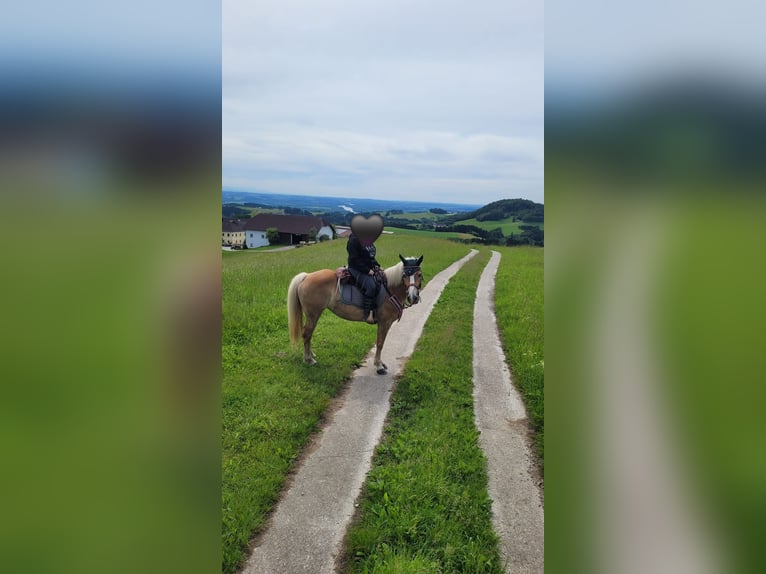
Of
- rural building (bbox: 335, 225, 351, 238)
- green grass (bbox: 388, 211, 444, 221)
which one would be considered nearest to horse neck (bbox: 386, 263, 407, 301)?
rural building (bbox: 335, 225, 351, 238)

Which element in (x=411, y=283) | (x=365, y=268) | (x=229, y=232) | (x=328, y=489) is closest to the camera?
(x=229, y=232)

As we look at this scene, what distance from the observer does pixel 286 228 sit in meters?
5.52

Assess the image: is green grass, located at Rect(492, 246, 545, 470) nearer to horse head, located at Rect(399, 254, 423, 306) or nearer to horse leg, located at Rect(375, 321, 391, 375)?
horse head, located at Rect(399, 254, 423, 306)

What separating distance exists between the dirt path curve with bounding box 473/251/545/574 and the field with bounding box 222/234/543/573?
19 centimetres

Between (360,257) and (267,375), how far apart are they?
8.70ft

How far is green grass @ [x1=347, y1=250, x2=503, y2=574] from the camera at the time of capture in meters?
4.00

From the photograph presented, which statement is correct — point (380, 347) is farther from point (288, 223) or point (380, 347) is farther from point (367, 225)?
point (367, 225)

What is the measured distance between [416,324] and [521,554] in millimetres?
8350

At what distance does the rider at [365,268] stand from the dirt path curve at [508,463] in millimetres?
2525

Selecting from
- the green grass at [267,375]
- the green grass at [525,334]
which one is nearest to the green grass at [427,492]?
the green grass at [525,334]

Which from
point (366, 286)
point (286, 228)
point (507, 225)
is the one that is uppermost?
point (286, 228)

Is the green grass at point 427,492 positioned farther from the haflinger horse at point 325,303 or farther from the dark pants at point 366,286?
the dark pants at point 366,286

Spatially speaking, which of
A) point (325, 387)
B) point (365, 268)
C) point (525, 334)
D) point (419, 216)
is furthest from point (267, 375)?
point (525, 334)
